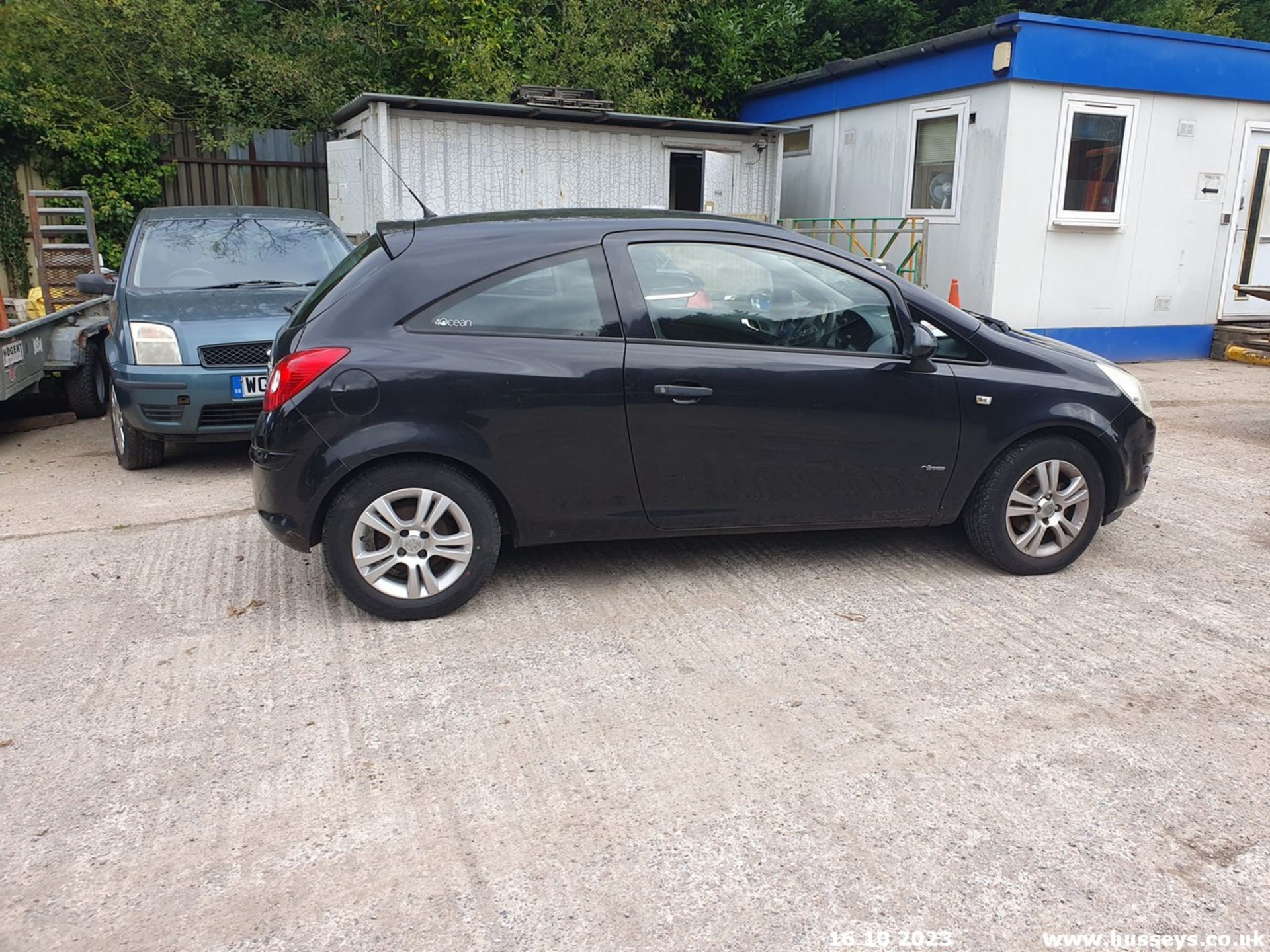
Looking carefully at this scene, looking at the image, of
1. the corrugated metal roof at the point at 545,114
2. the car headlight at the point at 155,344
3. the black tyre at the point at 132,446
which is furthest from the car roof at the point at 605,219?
the corrugated metal roof at the point at 545,114

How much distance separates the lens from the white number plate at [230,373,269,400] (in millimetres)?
6238

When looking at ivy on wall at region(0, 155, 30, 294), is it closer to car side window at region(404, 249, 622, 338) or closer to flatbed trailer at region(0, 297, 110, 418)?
flatbed trailer at region(0, 297, 110, 418)

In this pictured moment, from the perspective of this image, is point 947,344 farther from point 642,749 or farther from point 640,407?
point 642,749

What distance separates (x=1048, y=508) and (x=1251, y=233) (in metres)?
9.40

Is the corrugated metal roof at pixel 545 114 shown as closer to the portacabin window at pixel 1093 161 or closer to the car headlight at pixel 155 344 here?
the portacabin window at pixel 1093 161

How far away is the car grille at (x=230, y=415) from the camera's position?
20.5ft

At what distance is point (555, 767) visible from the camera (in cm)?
318

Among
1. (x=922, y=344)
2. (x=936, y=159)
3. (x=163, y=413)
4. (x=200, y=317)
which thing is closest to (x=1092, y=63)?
(x=936, y=159)

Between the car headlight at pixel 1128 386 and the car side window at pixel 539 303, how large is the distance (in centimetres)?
243

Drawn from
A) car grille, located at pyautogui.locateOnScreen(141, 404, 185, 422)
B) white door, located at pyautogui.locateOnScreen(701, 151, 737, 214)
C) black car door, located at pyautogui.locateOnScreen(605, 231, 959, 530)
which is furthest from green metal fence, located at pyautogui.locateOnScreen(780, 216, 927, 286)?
car grille, located at pyautogui.locateOnScreen(141, 404, 185, 422)

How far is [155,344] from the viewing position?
6266mm

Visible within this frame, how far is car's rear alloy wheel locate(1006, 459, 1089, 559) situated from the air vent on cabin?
27.1ft

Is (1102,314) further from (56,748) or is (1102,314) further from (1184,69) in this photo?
(56,748)

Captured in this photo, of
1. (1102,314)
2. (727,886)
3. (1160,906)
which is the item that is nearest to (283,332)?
(727,886)
